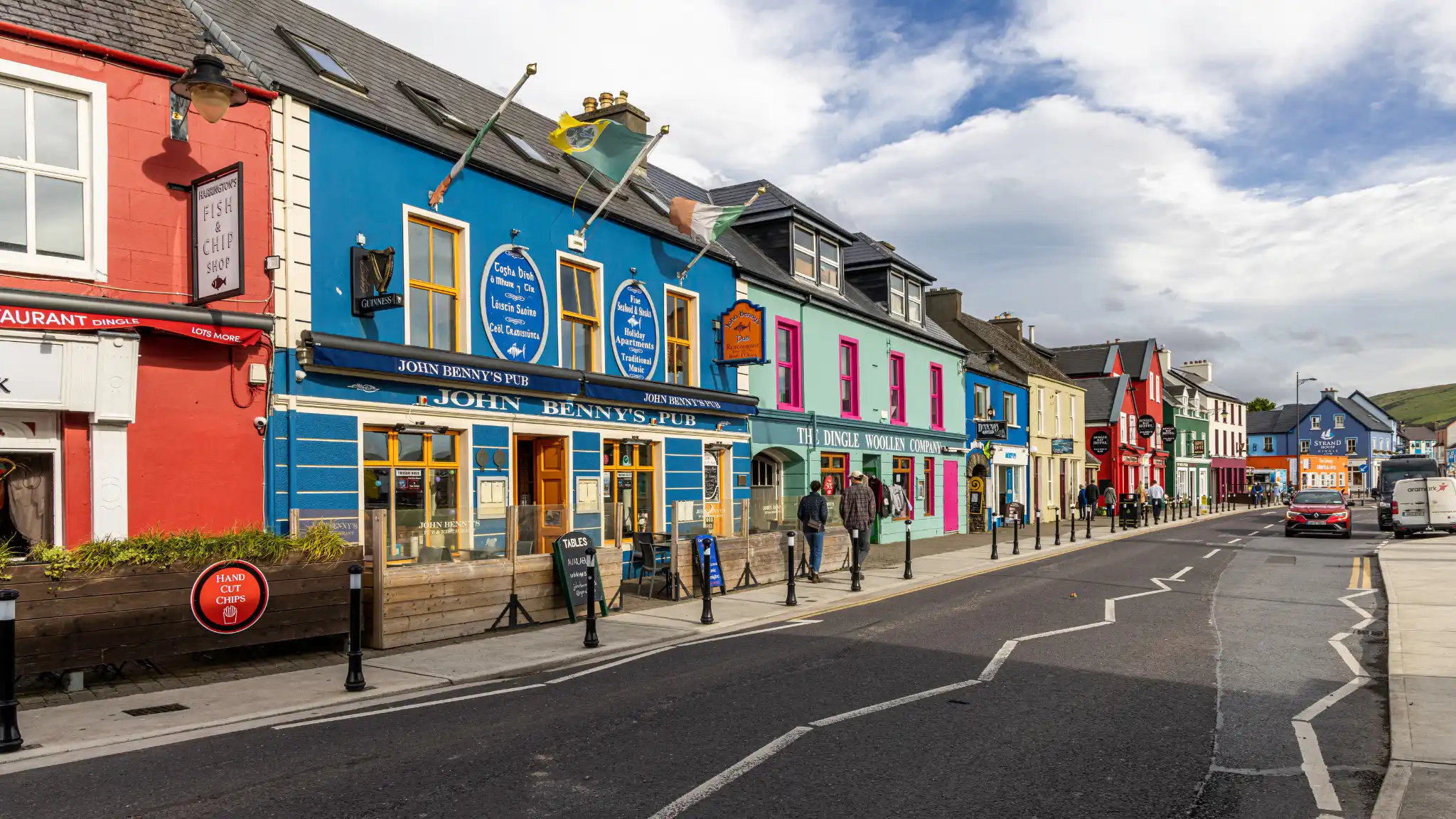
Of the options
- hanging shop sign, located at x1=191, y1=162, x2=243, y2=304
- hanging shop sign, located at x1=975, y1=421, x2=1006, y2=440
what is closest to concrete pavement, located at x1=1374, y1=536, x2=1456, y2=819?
hanging shop sign, located at x1=191, y1=162, x2=243, y2=304

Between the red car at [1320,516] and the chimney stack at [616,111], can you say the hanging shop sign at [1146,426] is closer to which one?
the red car at [1320,516]

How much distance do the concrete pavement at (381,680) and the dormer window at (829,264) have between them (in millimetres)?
12574

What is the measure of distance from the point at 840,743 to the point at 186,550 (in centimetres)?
677

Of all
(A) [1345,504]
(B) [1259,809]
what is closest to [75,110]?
(B) [1259,809]

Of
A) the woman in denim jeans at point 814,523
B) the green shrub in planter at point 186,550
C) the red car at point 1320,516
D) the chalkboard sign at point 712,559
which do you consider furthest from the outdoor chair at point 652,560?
the red car at point 1320,516

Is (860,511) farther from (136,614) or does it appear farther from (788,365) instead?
(136,614)

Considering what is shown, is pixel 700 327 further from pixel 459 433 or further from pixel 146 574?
pixel 146 574

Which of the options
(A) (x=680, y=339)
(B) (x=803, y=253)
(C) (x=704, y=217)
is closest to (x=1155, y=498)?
(B) (x=803, y=253)

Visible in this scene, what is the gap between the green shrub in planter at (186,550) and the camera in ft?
29.1

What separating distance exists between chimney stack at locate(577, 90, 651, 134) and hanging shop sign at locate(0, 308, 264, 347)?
42.0ft

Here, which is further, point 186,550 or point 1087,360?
point 1087,360

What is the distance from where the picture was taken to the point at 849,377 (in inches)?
1080

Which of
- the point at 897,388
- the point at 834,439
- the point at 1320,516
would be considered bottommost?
the point at 1320,516

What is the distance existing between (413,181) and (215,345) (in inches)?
161
